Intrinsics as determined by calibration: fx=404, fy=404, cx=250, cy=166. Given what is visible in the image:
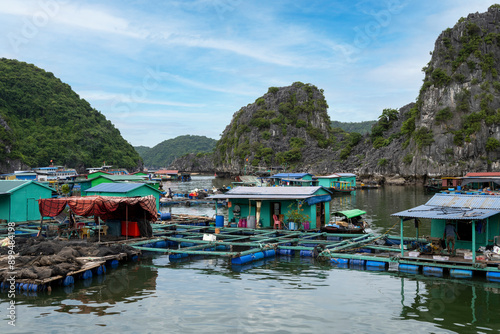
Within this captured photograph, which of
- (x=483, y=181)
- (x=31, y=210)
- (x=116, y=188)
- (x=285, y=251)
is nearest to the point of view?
(x=285, y=251)

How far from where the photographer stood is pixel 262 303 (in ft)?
50.1

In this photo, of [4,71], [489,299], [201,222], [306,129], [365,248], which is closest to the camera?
[489,299]

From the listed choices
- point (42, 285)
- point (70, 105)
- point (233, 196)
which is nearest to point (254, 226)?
point (233, 196)

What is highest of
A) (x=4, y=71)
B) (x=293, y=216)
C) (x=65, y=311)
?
(x=4, y=71)

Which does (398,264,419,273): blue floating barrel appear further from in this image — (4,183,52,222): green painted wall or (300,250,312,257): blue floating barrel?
(4,183,52,222): green painted wall

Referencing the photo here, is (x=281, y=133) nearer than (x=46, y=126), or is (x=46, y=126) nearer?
(x=46, y=126)

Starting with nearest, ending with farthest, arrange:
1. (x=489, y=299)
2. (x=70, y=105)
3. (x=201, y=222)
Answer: (x=489, y=299) < (x=201, y=222) < (x=70, y=105)

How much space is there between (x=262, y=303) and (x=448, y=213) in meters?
10.4

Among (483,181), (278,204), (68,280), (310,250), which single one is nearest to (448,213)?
(310,250)

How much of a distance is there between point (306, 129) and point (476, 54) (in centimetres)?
8120

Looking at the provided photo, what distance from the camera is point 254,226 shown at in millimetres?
31016

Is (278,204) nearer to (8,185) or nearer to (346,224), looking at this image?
(346,224)

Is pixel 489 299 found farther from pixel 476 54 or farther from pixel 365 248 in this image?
pixel 476 54

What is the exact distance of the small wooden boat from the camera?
96.5 ft
